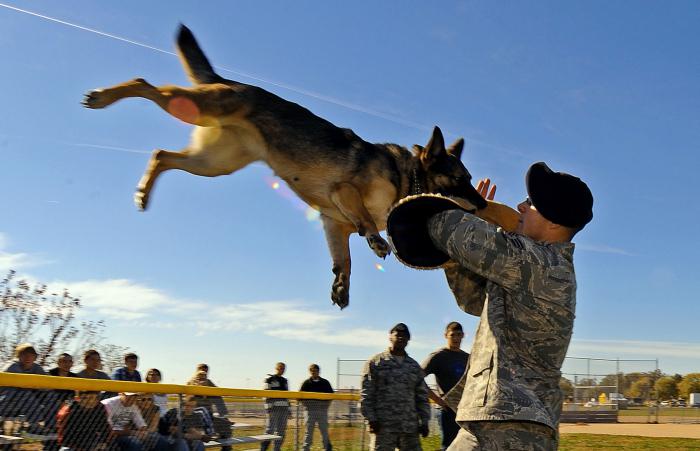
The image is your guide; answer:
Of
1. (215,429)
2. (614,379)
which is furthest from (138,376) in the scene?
(614,379)

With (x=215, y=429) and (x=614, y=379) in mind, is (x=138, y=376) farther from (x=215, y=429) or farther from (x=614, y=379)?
(x=614, y=379)

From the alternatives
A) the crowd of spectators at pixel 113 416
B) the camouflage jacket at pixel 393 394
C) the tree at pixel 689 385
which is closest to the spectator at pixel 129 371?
the crowd of spectators at pixel 113 416

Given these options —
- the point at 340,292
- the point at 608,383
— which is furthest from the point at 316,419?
the point at 608,383

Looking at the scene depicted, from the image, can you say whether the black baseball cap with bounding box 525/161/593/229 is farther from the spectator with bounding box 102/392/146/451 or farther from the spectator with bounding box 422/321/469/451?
the spectator with bounding box 422/321/469/451

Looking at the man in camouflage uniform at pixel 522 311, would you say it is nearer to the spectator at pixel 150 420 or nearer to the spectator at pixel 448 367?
the spectator at pixel 150 420

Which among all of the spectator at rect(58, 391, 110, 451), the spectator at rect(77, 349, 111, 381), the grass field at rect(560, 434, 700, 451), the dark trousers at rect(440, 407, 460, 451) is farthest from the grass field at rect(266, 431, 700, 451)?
the spectator at rect(58, 391, 110, 451)

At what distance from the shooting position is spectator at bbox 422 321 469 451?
915 cm

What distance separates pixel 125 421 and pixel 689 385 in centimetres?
8572

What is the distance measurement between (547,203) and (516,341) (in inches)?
19.6

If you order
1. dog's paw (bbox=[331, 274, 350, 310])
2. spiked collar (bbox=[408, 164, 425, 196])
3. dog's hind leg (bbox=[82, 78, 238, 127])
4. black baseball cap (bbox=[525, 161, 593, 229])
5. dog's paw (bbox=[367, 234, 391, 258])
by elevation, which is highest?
dog's hind leg (bbox=[82, 78, 238, 127])

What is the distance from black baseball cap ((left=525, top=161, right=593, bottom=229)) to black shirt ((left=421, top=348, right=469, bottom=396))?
22.0ft

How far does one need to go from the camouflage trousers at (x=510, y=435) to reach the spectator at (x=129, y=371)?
635 centimetres

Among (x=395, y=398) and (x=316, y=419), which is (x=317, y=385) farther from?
(x=395, y=398)

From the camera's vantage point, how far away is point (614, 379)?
32125 mm
